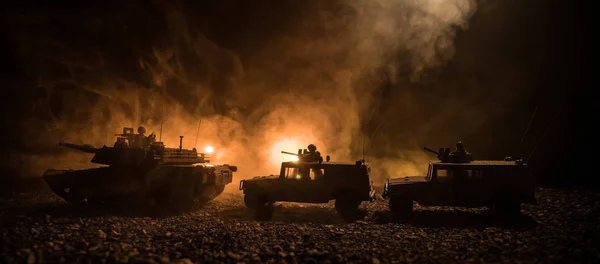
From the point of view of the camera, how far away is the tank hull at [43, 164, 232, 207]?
11.8 m

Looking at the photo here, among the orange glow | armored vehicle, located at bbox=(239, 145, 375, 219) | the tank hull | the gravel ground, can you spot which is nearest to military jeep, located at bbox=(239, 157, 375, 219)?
armored vehicle, located at bbox=(239, 145, 375, 219)

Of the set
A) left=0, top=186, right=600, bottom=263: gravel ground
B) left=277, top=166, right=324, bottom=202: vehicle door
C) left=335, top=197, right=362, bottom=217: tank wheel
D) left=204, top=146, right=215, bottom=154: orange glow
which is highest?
left=204, top=146, right=215, bottom=154: orange glow

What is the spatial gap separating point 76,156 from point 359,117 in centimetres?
1589

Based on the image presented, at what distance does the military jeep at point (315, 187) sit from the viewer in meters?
10.0

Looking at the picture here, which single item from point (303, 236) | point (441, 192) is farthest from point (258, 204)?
point (441, 192)

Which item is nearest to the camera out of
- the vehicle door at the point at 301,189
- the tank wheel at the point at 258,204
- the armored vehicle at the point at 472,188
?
the armored vehicle at the point at 472,188

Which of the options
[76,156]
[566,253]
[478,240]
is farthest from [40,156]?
[566,253]

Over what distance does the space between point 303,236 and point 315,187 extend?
2.43m

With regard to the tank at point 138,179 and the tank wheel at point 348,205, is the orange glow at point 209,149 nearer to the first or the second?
the tank at point 138,179

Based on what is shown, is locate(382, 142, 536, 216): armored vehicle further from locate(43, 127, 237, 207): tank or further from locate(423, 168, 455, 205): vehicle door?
locate(43, 127, 237, 207): tank

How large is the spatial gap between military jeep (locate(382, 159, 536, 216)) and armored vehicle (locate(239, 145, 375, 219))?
0.85 m

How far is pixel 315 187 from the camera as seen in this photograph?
1021 cm

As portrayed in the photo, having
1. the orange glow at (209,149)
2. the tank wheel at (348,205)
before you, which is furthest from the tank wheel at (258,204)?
the orange glow at (209,149)

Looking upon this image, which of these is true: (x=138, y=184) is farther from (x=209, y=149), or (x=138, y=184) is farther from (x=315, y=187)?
(x=209, y=149)
